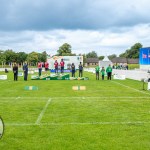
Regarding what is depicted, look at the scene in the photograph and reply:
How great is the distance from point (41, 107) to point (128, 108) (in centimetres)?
364

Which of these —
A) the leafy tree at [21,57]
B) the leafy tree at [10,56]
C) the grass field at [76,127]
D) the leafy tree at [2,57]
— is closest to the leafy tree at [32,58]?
the leafy tree at [21,57]

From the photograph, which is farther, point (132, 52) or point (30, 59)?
point (132, 52)

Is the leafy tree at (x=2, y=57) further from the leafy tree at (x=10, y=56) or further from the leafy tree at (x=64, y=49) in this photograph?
the leafy tree at (x=64, y=49)

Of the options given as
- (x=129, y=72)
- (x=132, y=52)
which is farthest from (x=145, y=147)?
(x=132, y=52)

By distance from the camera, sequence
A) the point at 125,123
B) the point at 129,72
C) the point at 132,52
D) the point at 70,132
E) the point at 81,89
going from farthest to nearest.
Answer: the point at 132,52, the point at 129,72, the point at 81,89, the point at 125,123, the point at 70,132

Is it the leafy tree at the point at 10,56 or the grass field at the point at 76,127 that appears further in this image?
the leafy tree at the point at 10,56

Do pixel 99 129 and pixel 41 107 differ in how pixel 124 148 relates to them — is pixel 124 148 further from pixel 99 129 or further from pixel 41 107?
pixel 41 107

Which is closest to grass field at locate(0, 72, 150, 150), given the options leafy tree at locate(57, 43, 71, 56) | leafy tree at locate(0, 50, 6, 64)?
leafy tree at locate(0, 50, 6, 64)

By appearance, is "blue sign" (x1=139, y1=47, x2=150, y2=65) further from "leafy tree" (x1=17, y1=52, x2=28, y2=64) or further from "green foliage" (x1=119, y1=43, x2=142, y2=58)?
"green foliage" (x1=119, y1=43, x2=142, y2=58)

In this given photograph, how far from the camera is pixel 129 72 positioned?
39938 mm

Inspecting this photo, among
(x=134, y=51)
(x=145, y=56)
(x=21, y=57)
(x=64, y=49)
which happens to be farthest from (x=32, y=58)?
(x=145, y=56)

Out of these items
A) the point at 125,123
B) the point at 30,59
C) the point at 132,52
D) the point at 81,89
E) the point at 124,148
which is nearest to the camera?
the point at 124,148

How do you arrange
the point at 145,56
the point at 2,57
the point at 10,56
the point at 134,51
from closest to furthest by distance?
the point at 145,56, the point at 2,57, the point at 10,56, the point at 134,51

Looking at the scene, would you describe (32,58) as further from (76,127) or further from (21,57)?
(76,127)
